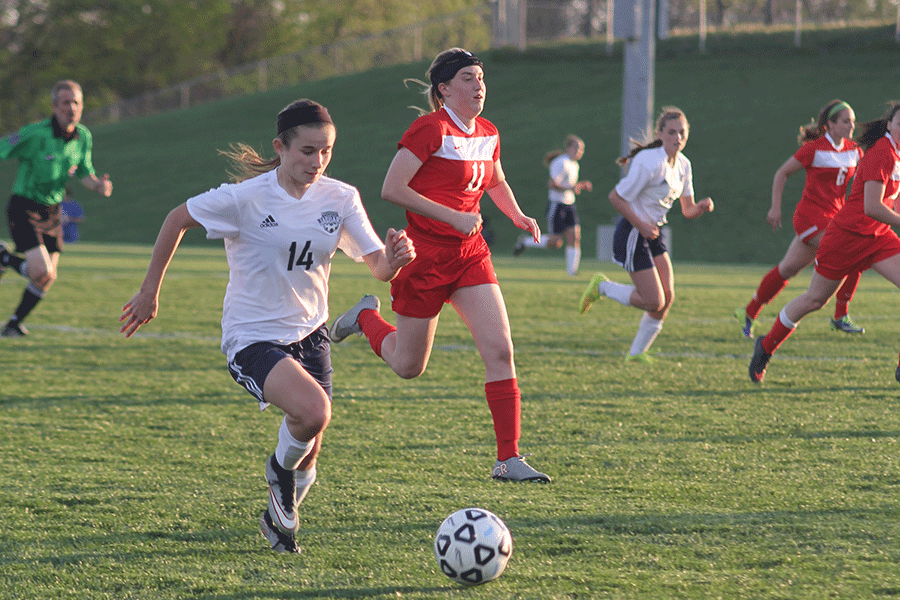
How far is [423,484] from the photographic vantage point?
468 centimetres

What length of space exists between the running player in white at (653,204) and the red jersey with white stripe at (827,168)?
1759 millimetres

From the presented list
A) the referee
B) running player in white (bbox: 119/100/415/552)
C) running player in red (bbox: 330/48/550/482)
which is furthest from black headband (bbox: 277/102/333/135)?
the referee

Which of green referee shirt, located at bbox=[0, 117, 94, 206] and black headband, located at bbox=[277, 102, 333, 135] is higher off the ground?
black headband, located at bbox=[277, 102, 333, 135]

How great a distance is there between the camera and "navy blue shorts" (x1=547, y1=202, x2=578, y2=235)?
17078 millimetres

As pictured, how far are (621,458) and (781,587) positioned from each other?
6.16ft

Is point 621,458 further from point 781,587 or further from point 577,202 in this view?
point 577,202

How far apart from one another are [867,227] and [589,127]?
26137mm

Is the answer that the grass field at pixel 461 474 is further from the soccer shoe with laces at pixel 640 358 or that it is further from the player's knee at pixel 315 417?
the player's knee at pixel 315 417

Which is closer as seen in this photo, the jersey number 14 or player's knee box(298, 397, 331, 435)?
player's knee box(298, 397, 331, 435)

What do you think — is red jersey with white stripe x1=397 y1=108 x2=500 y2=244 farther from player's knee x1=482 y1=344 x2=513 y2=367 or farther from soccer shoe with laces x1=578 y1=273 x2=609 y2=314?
soccer shoe with laces x1=578 y1=273 x2=609 y2=314

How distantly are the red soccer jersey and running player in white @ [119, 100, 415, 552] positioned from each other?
3.96 metres

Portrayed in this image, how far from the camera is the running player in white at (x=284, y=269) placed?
3.73 m

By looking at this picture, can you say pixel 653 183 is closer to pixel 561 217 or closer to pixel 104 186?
pixel 104 186

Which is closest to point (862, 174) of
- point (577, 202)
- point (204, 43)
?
point (577, 202)
